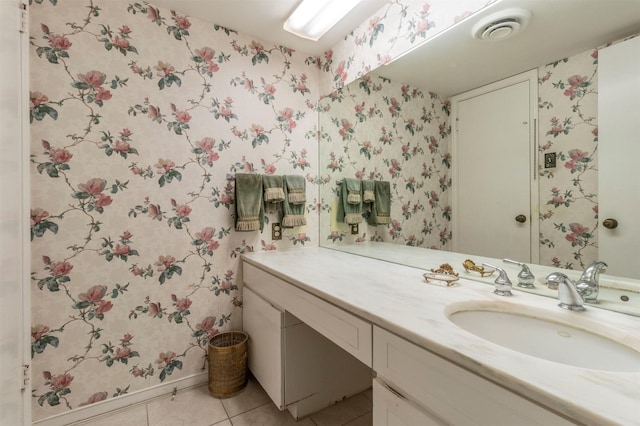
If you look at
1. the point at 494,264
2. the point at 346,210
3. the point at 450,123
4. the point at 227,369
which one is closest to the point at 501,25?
the point at 450,123

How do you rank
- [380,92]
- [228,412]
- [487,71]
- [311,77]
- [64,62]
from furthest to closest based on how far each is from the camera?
[311,77], [380,92], [228,412], [64,62], [487,71]

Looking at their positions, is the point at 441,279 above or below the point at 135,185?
below

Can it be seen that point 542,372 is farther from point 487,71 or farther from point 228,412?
point 228,412

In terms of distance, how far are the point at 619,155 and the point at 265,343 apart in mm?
1549

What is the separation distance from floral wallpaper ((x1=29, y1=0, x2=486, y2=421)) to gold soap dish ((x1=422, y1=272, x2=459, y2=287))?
276 millimetres

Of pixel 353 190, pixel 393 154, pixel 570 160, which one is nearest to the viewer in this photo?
pixel 570 160

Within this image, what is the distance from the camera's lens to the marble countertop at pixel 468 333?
1.51 ft

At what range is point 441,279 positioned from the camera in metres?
1.09

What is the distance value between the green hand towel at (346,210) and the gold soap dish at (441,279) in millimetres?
734

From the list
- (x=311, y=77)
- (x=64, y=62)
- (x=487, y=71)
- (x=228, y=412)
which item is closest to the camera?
Result: (x=487, y=71)

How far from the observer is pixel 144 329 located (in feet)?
5.06

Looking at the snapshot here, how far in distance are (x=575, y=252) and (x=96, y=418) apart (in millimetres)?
2172

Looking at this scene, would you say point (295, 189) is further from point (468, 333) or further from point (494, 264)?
point (468, 333)

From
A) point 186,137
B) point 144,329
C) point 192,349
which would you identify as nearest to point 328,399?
point 192,349
